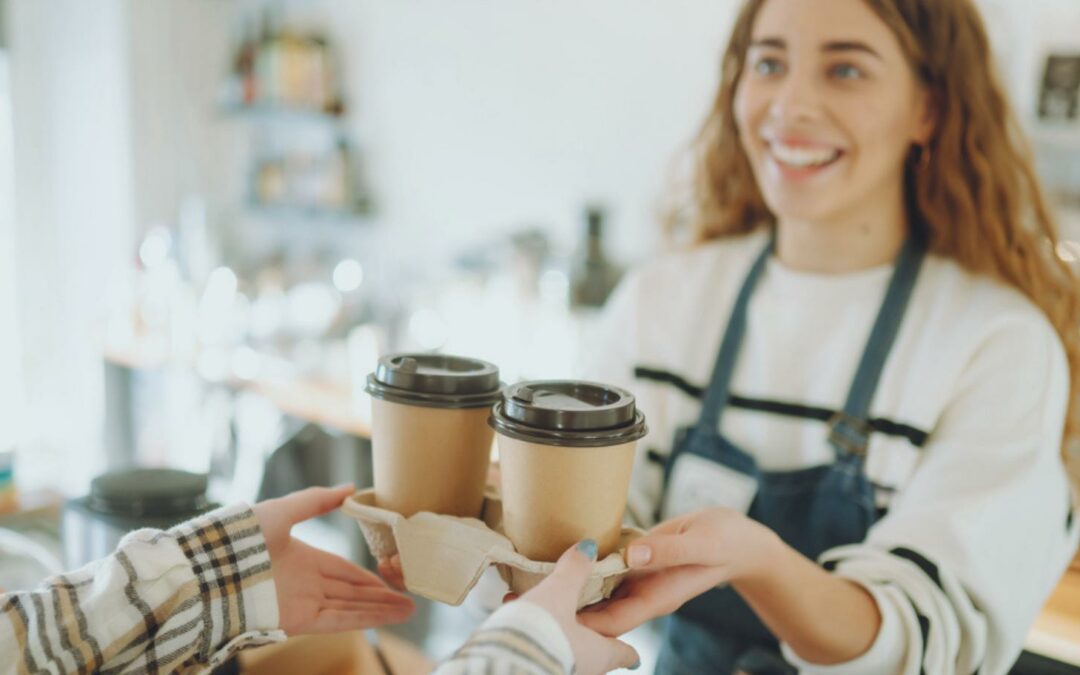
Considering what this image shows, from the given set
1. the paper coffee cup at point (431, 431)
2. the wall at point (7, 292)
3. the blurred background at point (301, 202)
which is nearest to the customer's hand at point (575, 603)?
the paper coffee cup at point (431, 431)

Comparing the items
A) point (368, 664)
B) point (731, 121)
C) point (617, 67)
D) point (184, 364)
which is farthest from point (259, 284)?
point (368, 664)

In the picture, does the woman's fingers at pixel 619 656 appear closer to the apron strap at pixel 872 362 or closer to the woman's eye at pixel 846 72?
the apron strap at pixel 872 362

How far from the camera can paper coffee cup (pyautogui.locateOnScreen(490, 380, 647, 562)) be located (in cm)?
70

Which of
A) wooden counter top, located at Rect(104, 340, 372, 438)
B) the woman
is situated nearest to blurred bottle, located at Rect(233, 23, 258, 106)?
wooden counter top, located at Rect(104, 340, 372, 438)

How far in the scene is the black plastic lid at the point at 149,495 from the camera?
1.06 m

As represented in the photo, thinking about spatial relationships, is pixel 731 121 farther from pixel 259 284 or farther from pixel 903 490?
pixel 259 284

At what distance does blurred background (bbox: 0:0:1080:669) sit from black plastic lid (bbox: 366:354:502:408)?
108 centimetres

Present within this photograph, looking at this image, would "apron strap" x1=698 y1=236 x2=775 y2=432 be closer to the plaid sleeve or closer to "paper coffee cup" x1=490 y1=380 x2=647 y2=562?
"paper coffee cup" x1=490 y1=380 x2=647 y2=562

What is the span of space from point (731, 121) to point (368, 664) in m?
1.01

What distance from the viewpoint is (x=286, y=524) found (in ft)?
2.98

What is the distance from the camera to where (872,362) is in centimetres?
119

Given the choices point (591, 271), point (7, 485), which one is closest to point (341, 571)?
point (7, 485)

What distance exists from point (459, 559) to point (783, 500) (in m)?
0.59

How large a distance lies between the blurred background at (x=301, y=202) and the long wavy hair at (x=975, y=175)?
0.62 m
